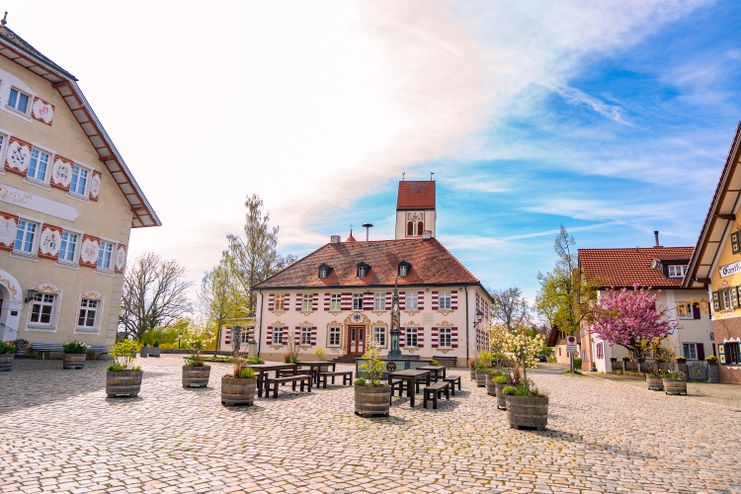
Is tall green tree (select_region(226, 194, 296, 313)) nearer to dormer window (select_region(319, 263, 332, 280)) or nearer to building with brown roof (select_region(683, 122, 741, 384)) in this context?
dormer window (select_region(319, 263, 332, 280))

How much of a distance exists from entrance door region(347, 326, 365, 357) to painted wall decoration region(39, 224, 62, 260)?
66.6ft

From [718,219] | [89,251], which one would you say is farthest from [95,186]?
[718,219]

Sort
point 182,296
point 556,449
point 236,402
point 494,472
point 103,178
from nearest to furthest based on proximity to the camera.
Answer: point 494,472, point 556,449, point 236,402, point 103,178, point 182,296

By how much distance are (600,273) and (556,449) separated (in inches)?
1109

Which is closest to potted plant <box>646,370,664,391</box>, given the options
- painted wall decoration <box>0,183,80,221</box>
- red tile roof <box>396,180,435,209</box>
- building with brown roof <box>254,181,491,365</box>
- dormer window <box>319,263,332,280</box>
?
building with brown roof <box>254,181,491,365</box>

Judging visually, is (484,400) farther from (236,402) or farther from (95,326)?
(95,326)

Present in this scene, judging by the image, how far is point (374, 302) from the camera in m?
35.6

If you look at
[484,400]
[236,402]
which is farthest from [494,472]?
[484,400]

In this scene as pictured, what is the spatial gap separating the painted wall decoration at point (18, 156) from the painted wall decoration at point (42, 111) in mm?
1509

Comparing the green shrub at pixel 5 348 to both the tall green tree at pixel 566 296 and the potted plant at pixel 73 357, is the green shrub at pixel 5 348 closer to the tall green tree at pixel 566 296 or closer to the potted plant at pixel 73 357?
the potted plant at pixel 73 357

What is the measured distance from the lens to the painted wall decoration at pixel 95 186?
2341 centimetres

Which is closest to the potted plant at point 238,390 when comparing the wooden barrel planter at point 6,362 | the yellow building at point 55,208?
the wooden barrel planter at point 6,362

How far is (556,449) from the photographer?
7.59m

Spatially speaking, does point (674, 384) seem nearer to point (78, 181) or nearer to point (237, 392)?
point (237, 392)
